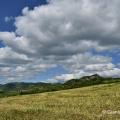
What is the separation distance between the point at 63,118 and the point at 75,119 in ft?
4.07

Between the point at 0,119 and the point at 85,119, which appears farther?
the point at 85,119

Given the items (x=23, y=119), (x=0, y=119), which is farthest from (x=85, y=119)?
(x=0, y=119)

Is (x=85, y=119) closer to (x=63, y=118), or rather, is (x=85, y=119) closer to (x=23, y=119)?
(x=63, y=118)

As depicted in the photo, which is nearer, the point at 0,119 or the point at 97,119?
the point at 0,119

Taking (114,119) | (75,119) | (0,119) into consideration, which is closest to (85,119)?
(75,119)

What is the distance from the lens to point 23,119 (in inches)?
1291

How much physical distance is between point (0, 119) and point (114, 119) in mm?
11561

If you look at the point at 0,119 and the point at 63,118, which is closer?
the point at 0,119

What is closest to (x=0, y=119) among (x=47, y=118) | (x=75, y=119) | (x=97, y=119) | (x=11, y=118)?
(x=11, y=118)

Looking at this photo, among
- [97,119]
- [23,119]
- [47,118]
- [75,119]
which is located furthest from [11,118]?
[97,119]

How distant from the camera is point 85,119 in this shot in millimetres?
34031

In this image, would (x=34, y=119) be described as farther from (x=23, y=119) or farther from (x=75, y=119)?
(x=75, y=119)

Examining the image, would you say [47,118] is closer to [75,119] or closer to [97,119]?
[75,119]

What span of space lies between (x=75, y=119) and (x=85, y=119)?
42.2 inches
